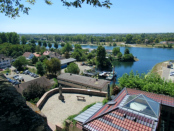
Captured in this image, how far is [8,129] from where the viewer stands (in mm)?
1329

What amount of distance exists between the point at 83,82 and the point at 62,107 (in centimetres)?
1056

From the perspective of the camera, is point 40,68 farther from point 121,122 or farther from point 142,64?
point 142,64

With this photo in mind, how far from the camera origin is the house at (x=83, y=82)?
59.9ft

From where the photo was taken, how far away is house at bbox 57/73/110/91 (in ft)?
59.9

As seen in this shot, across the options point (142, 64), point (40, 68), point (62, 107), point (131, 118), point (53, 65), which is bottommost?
point (142, 64)

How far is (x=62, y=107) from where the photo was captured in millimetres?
9320

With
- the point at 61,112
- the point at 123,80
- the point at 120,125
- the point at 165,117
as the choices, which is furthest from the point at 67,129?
the point at 123,80

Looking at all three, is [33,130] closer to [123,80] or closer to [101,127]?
[101,127]

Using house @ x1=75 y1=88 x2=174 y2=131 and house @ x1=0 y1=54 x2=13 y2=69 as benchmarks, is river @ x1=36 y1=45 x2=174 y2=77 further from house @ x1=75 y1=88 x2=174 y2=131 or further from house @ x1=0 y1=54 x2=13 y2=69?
house @ x1=0 y1=54 x2=13 y2=69

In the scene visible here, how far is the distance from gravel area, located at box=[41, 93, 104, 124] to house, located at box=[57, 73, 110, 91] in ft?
23.6

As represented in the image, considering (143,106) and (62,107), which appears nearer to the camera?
(143,106)

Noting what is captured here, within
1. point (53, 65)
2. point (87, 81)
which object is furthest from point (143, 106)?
point (53, 65)

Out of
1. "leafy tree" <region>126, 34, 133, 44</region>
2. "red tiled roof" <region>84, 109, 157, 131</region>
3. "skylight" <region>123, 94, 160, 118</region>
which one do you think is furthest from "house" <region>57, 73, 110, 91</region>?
"leafy tree" <region>126, 34, 133, 44</region>

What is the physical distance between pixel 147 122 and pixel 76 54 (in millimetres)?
50244
